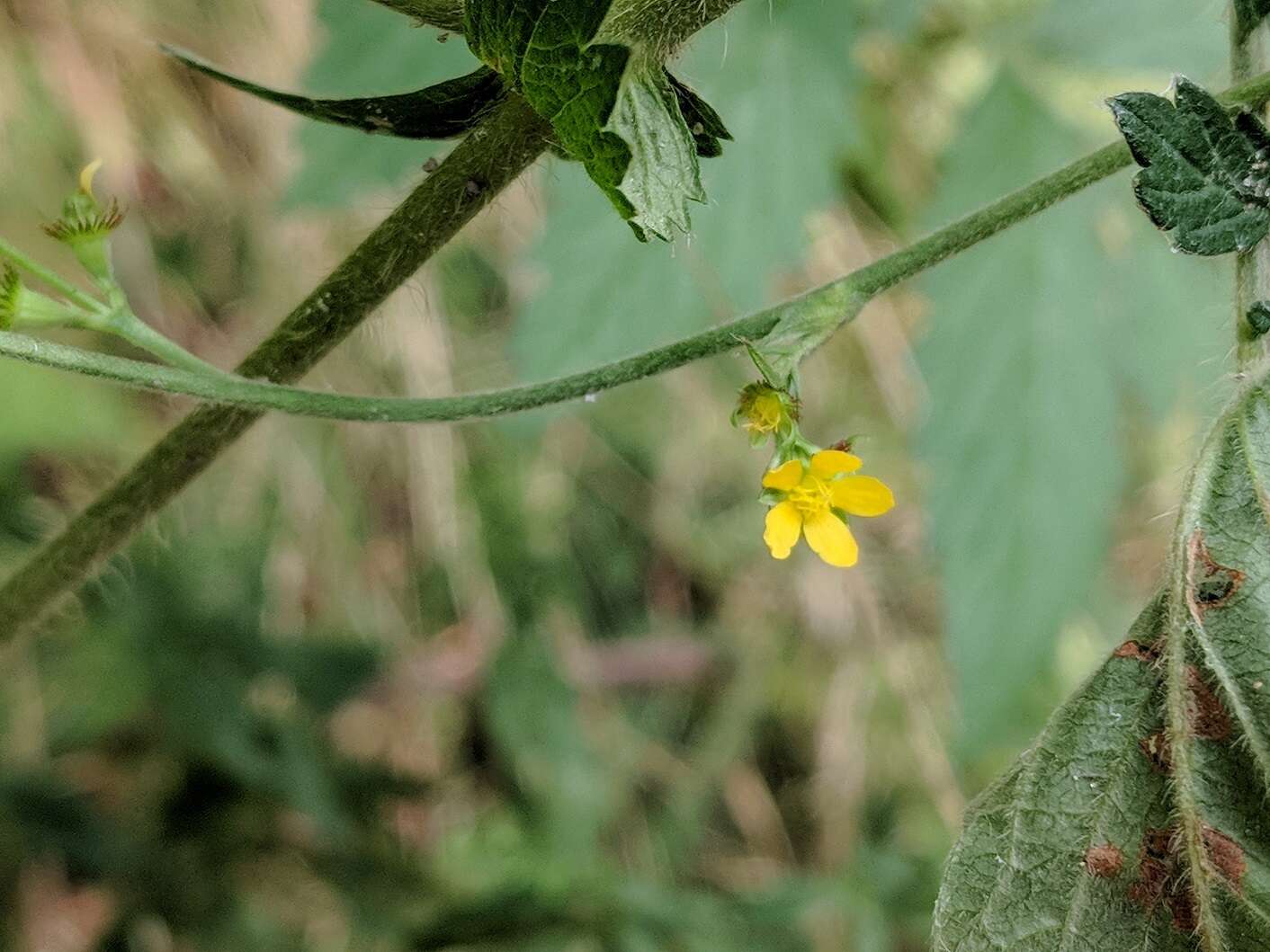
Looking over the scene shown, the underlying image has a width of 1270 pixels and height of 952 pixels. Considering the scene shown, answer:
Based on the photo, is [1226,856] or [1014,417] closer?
[1226,856]

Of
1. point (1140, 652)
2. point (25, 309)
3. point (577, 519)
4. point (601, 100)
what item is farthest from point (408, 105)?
point (577, 519)

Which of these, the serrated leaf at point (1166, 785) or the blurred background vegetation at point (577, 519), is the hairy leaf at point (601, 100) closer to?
the serrated leaf at point (1166, 785)

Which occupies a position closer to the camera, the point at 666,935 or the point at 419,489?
the point at 666,935

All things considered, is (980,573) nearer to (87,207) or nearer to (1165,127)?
(1165,127)

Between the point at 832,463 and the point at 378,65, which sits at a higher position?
the point at 378,65

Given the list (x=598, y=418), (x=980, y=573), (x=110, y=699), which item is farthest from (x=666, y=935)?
(x=598, y=418)

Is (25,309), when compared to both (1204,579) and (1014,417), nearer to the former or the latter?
(1204,579)

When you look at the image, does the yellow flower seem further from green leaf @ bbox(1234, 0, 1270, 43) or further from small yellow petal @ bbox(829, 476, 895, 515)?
green leaf @ bbox(1234, 0, 1270, 43)
